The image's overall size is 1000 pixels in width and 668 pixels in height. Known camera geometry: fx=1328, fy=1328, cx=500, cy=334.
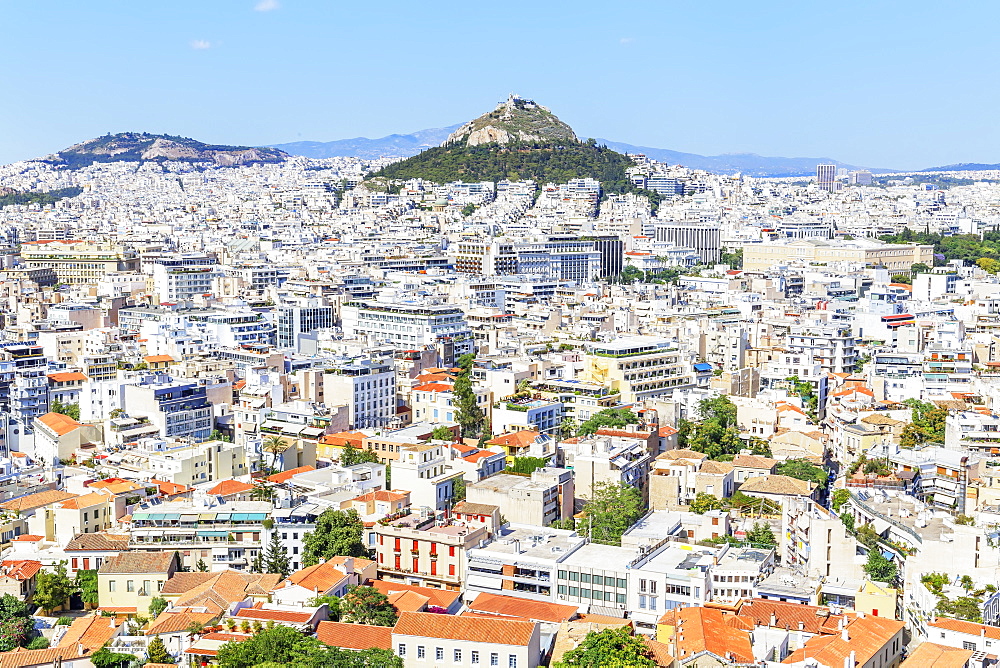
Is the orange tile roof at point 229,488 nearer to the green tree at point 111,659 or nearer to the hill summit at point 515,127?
the green tree at point 111,659

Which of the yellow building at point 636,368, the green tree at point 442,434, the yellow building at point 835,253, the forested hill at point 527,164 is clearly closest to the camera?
the green tree at point 442,434

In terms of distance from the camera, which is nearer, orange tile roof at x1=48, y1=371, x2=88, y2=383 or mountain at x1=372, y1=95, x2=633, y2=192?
orange tile roof at x1=48, y1=371, x2=88, y2=383

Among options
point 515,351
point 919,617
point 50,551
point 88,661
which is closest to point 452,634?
point 88,661

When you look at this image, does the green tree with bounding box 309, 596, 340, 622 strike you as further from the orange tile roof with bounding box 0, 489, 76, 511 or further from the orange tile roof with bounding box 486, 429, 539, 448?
the orange tile roof with bounding box 486, 429, 539, 448

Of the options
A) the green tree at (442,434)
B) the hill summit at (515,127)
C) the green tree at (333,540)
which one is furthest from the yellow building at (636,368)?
the hill summit at (515,127)

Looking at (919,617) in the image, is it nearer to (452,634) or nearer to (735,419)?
(452,634)

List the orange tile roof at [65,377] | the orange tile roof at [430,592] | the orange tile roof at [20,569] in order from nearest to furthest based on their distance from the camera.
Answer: the orange tile roof at [430,592], the orange tile roof at [20,569], the orange tile roof at [65,377]

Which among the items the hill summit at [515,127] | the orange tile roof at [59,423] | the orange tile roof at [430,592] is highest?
the hill summit at [515,127]

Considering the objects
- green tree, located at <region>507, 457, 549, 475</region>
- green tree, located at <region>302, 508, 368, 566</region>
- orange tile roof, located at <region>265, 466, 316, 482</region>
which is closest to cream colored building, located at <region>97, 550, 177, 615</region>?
green tree, located at <region>302, 508, 368, 566</region>
